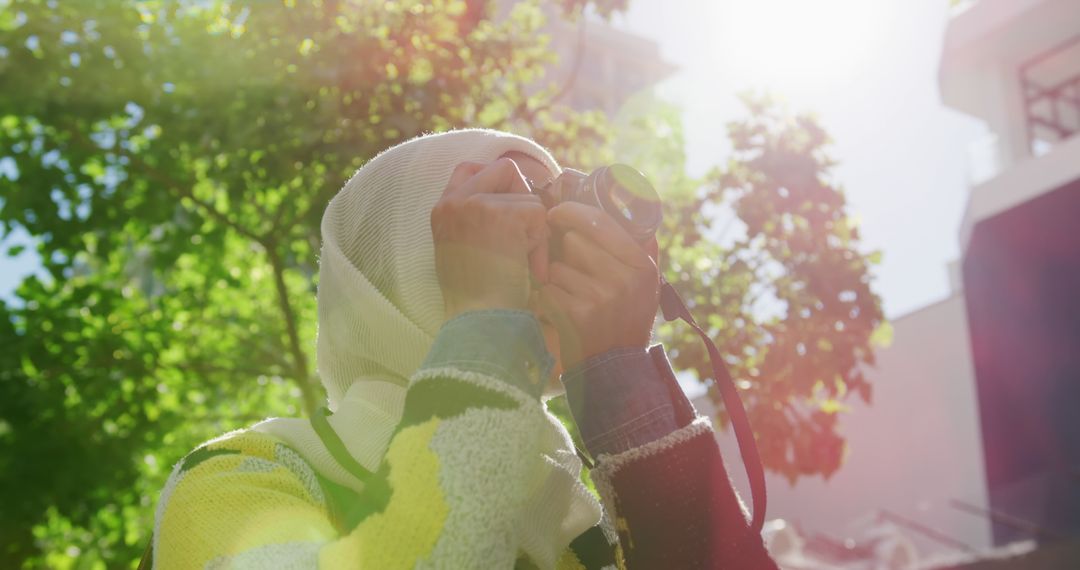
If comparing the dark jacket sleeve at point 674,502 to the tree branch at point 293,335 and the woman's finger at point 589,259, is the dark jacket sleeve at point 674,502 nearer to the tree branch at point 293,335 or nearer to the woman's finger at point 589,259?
the woman's finger at point 589,259

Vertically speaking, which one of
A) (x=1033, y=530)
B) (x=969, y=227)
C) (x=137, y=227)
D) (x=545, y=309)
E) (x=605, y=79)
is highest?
(x=545, y=309)

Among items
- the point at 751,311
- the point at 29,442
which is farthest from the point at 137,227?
the point at 751,311

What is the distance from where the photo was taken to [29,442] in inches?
213

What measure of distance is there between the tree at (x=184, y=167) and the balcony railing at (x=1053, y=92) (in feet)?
44.0

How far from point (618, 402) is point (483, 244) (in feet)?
1.23

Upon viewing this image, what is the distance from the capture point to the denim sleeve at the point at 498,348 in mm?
1261

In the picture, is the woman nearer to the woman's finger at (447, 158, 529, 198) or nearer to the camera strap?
the woman's finger at (447, 158, 529, 198)

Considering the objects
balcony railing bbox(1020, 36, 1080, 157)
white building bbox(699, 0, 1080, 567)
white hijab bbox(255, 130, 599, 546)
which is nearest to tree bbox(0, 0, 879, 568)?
white hijab bbox(255, 130, 599, 546)

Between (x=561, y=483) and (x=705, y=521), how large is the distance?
229mm

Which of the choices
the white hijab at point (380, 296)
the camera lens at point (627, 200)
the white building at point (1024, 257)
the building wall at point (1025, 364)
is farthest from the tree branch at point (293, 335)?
the building wall at point (1025, 364)

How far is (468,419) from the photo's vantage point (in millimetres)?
1211

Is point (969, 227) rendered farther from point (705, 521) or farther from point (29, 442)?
point (705, 521)

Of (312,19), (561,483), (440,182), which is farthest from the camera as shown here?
(312,19)

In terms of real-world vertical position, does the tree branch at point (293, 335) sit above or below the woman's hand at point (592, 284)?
below
